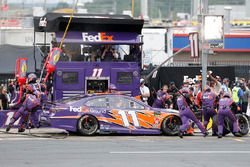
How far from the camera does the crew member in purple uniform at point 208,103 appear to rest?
21383mm

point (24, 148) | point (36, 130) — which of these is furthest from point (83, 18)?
point (24, 148)

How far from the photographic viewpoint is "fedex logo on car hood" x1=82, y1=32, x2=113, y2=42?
23.2 meters

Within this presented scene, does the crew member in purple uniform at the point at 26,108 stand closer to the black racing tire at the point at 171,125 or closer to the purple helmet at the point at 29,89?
the purple helmet at the point at 29,89

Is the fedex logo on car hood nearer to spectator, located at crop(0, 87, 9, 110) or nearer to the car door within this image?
the car door

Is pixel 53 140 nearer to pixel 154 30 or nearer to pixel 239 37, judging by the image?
pixel 154 30

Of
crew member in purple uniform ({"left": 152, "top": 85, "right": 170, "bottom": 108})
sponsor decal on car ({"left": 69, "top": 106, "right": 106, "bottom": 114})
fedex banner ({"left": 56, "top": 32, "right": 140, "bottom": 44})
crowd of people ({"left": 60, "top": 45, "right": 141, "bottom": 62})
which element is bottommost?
sponsor decal on car ({"left": 69, "top": 106, "right": 106, "bottom": 114})

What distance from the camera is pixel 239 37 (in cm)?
4297

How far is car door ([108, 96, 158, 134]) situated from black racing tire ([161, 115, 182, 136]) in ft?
0.98

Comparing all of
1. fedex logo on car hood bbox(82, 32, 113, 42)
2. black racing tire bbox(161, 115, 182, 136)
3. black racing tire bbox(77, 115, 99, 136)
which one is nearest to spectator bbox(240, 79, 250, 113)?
fedex logo on car hood bbox(82, 32, 113, 42)

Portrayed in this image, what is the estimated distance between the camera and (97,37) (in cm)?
2345

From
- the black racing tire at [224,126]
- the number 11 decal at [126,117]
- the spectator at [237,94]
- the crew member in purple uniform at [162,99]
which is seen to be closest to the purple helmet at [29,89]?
the number 11 decal at [126,117]

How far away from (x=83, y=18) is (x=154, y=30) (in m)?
16.4

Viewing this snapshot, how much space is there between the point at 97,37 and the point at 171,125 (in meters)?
4.33

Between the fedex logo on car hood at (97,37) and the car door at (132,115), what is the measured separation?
326cm
